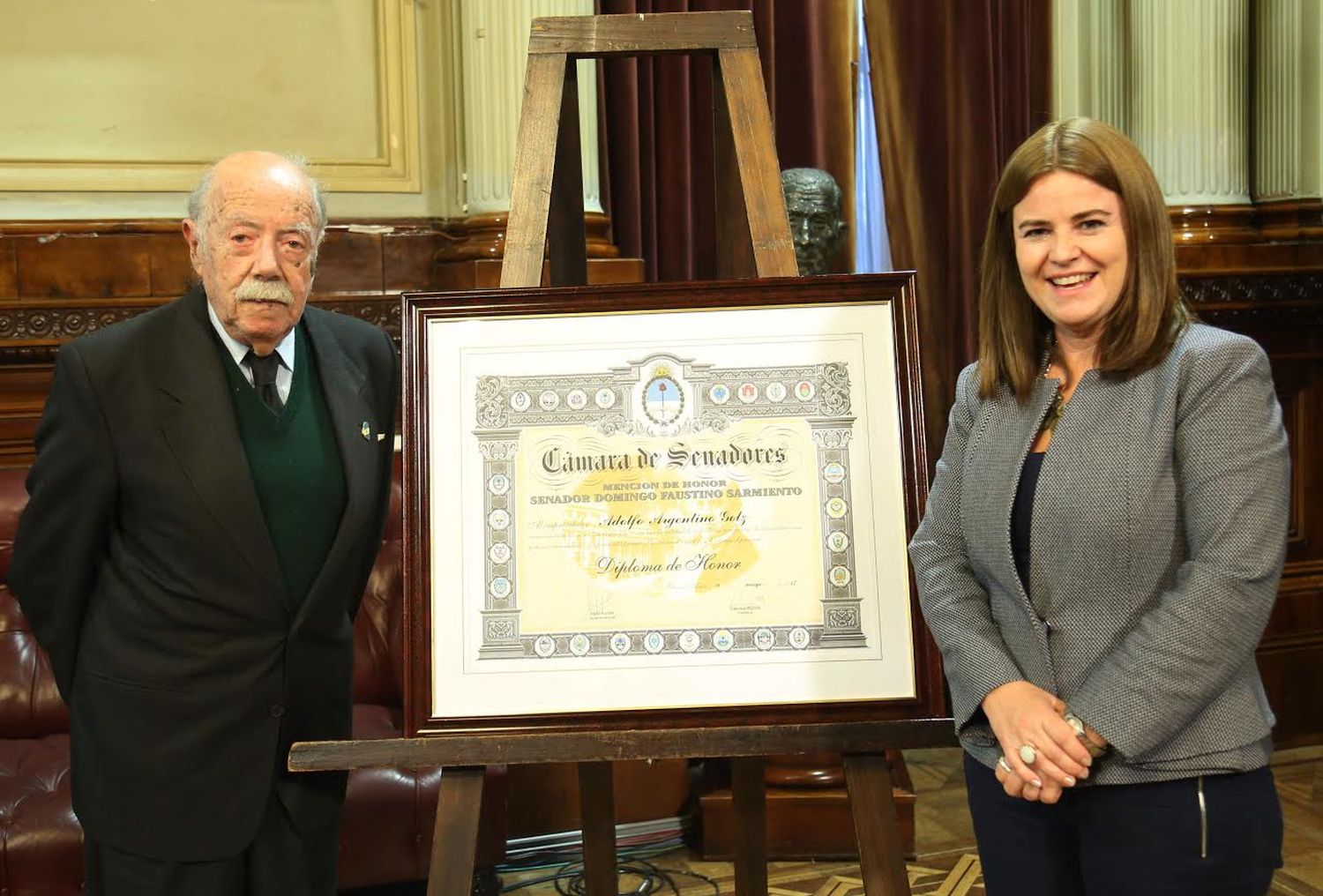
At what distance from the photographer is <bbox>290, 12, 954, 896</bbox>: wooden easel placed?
160 centimetres

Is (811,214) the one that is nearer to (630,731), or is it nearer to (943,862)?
(943,862)

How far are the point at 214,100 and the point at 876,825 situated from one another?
2.99 m

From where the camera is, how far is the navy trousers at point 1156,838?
1336 millimetres

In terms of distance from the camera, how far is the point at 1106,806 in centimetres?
139

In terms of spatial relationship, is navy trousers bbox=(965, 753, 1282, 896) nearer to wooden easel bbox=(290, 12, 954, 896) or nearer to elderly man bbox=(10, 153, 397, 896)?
wooden easel bbox=(290, 12, 954, 896)

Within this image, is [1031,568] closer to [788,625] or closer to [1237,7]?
[788,625]

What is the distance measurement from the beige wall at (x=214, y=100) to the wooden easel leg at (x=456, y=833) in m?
2.53

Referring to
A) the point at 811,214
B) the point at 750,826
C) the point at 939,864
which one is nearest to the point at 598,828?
the point at 750,826

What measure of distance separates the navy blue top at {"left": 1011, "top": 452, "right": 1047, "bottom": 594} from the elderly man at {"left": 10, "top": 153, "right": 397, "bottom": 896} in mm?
847

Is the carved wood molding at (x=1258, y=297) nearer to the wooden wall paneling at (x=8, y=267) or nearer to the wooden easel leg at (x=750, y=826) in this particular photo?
the wooden easel leg at (x=750, y=826)

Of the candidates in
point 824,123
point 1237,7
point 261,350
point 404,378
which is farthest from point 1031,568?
point 1237,7

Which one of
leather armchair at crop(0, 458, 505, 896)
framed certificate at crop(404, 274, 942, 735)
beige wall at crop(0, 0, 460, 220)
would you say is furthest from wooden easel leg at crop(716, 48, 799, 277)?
beige wall at crop(0, 0, 460, 220)

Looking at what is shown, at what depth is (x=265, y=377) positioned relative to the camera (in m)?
1.76

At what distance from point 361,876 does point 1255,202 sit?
3.35 m
